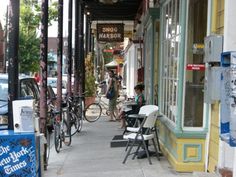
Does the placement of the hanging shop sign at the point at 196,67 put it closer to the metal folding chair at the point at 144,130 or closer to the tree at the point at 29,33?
the metal folding chair at the point at 144,130

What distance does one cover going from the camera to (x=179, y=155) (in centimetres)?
769

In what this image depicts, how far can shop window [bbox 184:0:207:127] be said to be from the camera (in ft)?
25.2

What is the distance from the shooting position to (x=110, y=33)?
75.8 ft

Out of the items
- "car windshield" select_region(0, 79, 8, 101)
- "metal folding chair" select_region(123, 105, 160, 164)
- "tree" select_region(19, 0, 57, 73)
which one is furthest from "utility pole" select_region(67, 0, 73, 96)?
"tree" select_region(19, 0, 57, 73)

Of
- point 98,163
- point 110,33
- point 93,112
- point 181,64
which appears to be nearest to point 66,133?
point 98,163

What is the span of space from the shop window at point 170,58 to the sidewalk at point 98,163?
0.94 m

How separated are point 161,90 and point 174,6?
1.89m

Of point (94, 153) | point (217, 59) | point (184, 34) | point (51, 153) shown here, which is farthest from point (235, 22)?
point (51, 153)

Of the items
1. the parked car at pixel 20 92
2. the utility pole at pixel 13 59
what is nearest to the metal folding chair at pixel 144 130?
the utility pole at pixel 13 59

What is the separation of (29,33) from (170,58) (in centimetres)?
3902

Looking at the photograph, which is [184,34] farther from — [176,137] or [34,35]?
[34,35]

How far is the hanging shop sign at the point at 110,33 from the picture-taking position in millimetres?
22797

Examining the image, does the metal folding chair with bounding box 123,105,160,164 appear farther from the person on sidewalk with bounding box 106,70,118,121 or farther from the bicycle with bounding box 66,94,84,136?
the person on sidewalk with bounding box 106,70,118,121

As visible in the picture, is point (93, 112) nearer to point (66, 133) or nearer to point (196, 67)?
point (66, 133)
